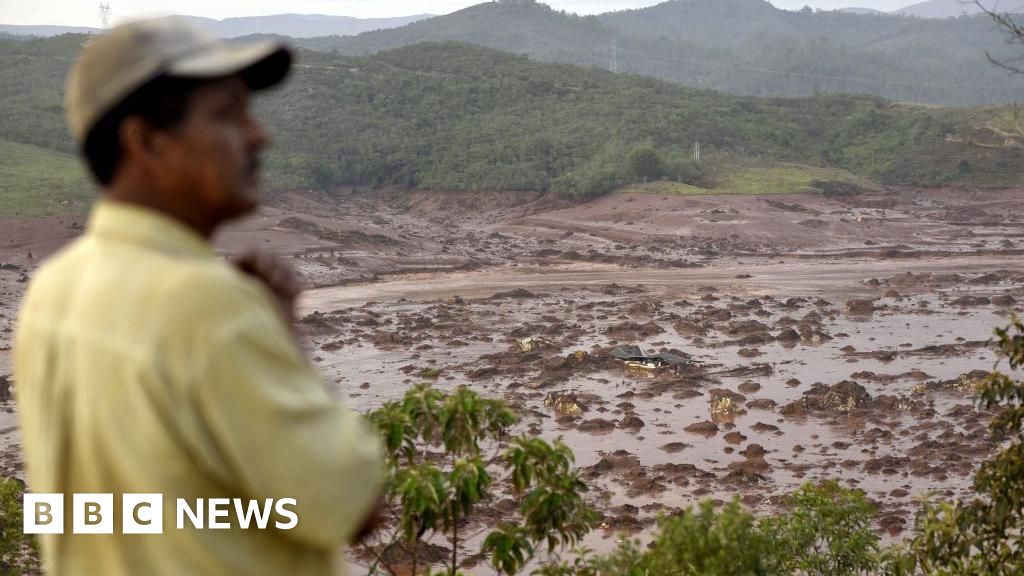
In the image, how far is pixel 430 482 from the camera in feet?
12.9

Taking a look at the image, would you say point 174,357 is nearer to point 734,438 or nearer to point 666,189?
point 734,438

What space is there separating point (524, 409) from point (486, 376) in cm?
212

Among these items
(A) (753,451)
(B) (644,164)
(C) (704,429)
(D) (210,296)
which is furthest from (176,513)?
(B) (644,164)

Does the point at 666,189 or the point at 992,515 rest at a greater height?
the point at 992,515

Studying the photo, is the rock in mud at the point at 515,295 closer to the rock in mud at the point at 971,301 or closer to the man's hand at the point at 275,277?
the rock in mud at the point at 971,301

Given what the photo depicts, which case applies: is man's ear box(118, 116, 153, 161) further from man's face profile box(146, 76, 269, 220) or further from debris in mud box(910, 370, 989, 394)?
debris in mud box(910, 370, 989, 394)

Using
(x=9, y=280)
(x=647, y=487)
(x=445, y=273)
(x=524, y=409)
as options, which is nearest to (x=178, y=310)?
(x=647, y=487)

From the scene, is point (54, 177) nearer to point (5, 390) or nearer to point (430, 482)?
point (5, 390)

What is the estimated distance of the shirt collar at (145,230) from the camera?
4.24 feet

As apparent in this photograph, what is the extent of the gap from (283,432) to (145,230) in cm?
30

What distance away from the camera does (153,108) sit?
4.41 feet

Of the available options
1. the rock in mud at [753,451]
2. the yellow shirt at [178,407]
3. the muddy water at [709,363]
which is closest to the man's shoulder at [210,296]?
the yellow shirt at [178,407]

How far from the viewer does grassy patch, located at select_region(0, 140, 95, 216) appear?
2720 centimetres

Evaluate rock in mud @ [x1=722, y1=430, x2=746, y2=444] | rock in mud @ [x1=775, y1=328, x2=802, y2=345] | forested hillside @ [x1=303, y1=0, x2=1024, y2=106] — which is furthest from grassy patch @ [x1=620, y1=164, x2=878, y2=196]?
forested hillside @ [x1=303, y1=0, x2=1024, y2=106]
